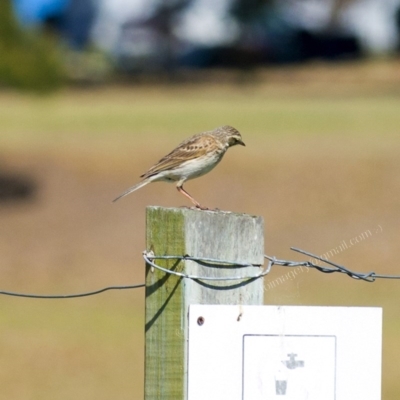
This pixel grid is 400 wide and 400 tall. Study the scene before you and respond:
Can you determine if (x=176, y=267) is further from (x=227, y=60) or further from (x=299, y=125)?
(x=227, y=60)

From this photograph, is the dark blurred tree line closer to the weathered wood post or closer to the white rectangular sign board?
the weathered wood post

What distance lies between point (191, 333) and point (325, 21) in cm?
9914

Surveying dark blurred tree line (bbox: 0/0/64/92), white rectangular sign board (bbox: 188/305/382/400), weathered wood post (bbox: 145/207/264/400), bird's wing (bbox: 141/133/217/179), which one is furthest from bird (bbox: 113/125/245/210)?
dark blurred tree line (bbox: 0/0/64/92)

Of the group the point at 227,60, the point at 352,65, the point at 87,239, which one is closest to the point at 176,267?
the point at 87,239

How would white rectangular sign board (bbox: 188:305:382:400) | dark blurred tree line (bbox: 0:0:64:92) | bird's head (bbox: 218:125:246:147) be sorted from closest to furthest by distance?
white rectangular sign board (bbox: 188:305:382:400) → bird's head (bbox: 218:125:246:147) → dark blurred tree line (bbox: 0:0:64:92)

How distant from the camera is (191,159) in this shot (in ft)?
33.6

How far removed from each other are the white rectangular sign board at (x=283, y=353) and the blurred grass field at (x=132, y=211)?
14331 mm

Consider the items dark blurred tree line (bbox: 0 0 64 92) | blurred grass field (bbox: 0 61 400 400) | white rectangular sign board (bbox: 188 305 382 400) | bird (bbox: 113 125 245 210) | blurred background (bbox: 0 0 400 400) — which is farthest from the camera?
dark blurred tree line (bbox: 0 0 64 92)

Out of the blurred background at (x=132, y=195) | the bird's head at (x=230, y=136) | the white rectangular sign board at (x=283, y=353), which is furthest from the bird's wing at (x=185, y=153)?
the white rectangular sign board at (x=283, y=353)

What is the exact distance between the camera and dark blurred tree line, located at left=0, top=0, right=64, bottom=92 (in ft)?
136

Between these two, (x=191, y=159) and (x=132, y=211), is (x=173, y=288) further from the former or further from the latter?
(x=132, y=211)

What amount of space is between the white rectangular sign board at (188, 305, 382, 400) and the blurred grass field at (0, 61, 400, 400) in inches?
564

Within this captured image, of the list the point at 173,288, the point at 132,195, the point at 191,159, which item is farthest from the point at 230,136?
the point at 132,195

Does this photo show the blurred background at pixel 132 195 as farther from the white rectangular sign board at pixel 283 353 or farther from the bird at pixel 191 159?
the bird at pixel 191 159
